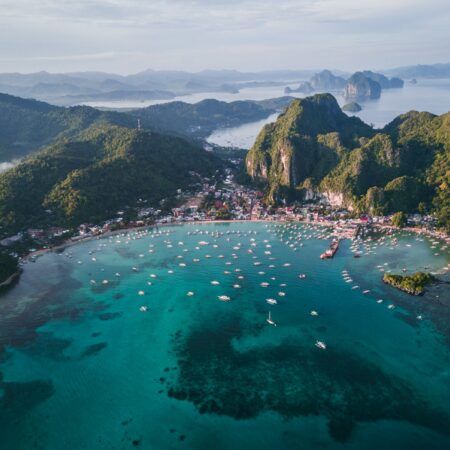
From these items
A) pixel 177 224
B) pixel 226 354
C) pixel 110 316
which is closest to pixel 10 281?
pixel 110 316

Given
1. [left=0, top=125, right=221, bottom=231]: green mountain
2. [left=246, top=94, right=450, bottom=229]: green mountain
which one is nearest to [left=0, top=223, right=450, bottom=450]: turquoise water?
[left=246, top=94, right=450, bottom=229]: green mountain

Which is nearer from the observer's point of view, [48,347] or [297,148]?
[48,347]

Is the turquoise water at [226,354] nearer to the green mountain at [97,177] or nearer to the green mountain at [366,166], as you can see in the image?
the green mountain at [366,166]

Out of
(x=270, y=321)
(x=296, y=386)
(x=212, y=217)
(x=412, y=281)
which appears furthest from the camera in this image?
(x=212, y=217)

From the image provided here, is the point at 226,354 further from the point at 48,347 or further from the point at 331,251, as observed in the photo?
the point at 331,251

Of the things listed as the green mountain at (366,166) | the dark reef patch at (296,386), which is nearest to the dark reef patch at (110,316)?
the dark reef patch at (296,386)

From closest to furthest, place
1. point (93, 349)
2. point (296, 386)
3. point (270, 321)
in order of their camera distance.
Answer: point (296, 386) → point (93, 349) → point (270, 321)
